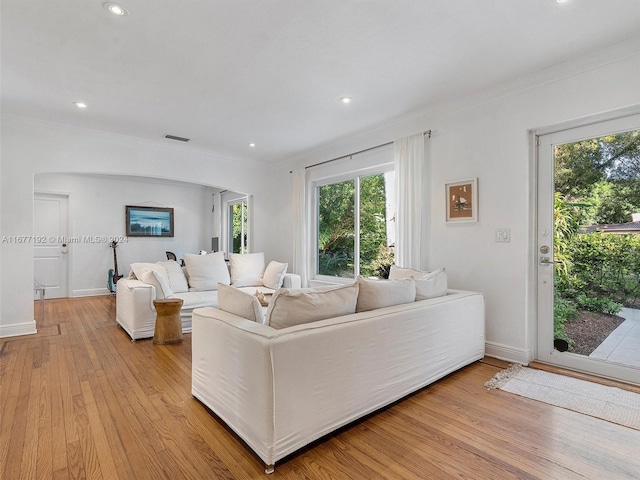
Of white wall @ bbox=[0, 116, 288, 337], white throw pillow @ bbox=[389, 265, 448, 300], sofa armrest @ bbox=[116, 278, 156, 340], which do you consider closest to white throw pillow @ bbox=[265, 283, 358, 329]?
white throw pillow @ bbox=[389, 265, 448, 300]

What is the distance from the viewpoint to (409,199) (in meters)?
3.90

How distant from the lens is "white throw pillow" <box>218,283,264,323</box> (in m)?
2.06

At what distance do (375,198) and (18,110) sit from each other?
14.1ft

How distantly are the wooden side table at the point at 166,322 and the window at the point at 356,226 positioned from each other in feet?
7.90

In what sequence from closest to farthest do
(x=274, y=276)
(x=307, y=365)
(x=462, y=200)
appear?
(x=307, y=365) < (x=462, y=200) < (x=274, y=276)

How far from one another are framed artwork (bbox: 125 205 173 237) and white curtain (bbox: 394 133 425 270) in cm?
594

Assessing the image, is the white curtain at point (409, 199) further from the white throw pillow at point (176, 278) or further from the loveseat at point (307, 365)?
the white throw pillow at point (176, 278)

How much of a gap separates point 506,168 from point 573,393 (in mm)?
1933

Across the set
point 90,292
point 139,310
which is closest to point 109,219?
point 90,292

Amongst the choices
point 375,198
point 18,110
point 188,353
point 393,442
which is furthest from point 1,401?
point 375,198

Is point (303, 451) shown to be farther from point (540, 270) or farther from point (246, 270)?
point (246, 270)

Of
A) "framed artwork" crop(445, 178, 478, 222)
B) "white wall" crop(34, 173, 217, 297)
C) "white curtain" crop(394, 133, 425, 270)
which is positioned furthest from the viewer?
"white wall" crop(34, 173, 217, 297)

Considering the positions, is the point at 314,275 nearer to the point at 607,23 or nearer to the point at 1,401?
the point at 1,401

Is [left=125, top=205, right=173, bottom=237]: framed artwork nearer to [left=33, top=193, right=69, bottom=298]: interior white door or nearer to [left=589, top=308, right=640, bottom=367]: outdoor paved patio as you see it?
[left=33, top=193, right=69, bottom=298]: interior white door
